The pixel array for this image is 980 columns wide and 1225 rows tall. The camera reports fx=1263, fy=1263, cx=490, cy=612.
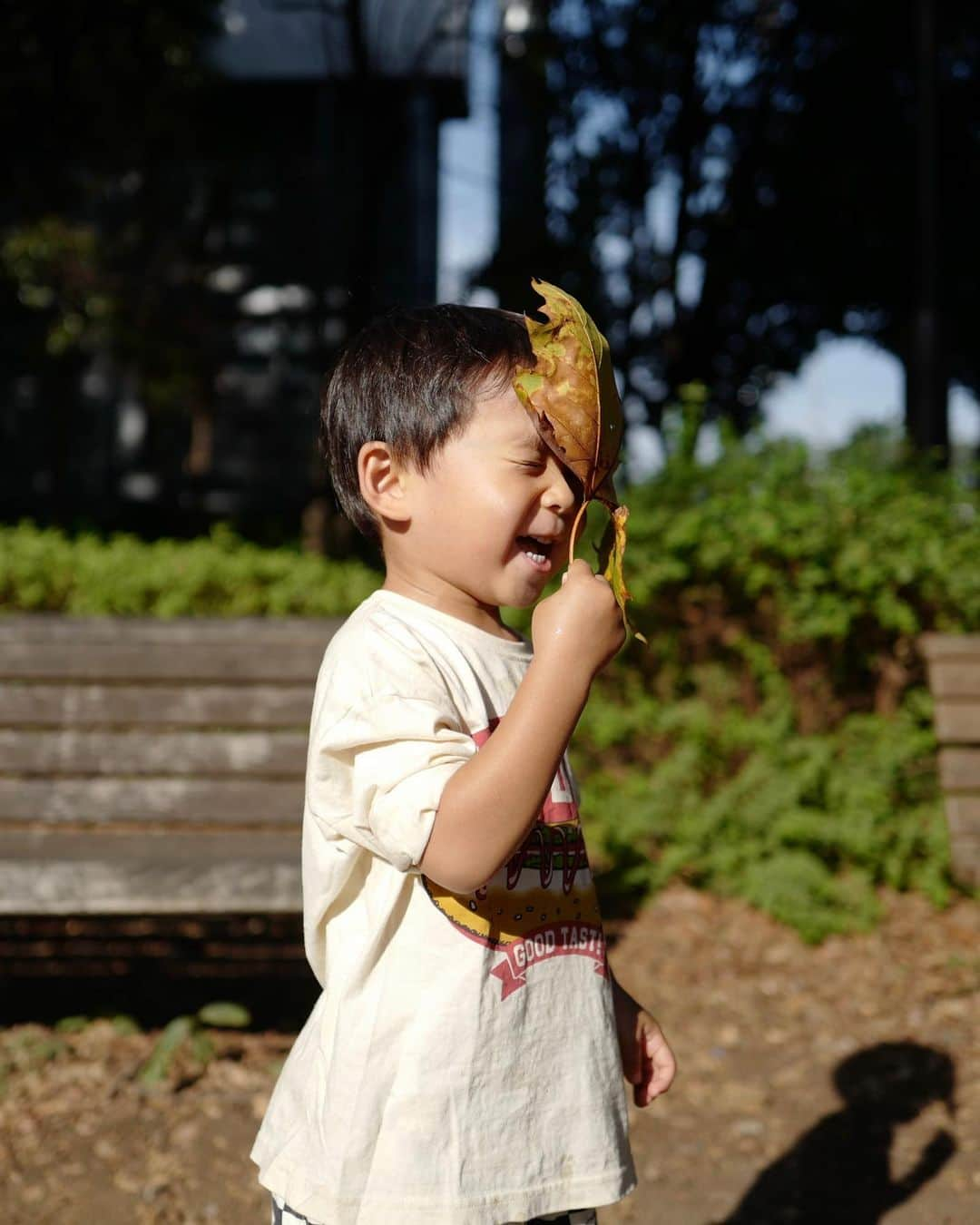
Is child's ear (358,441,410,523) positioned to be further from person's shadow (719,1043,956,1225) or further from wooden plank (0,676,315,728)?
wooden plank (0,676,315,728)

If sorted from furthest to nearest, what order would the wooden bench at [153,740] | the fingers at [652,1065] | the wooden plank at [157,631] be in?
the wooden plank at [157,631], the wooden bench at [153,740], the fingers at [652,1065]

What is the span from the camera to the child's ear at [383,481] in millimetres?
1517

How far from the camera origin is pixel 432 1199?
1381 mm

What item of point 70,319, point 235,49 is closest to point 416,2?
point 70,319

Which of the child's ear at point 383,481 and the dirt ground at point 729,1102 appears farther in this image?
the dirt ground at point 729,1102

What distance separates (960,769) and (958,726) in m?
0.14

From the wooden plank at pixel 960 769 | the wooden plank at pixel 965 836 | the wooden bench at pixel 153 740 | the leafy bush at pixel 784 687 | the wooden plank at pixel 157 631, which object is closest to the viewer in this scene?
the wooden bench at pixel 153 740

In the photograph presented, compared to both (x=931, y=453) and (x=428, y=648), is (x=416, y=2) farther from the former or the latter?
(x=428, y=648)

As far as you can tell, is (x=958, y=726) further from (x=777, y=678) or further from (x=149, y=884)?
(x=149, y=884)

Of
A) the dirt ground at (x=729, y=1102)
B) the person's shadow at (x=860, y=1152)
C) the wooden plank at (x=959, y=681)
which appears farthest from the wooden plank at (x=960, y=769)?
the person's shadow at (x=860, y=1152)

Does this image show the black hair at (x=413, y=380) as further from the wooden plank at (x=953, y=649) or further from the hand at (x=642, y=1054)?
the wooden plank at (x=953, y=649)

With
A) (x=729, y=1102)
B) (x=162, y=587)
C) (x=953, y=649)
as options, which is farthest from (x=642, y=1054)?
(x=162, y=587)

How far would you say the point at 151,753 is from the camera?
3.55 meters

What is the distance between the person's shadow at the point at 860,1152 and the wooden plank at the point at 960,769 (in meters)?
0.84
